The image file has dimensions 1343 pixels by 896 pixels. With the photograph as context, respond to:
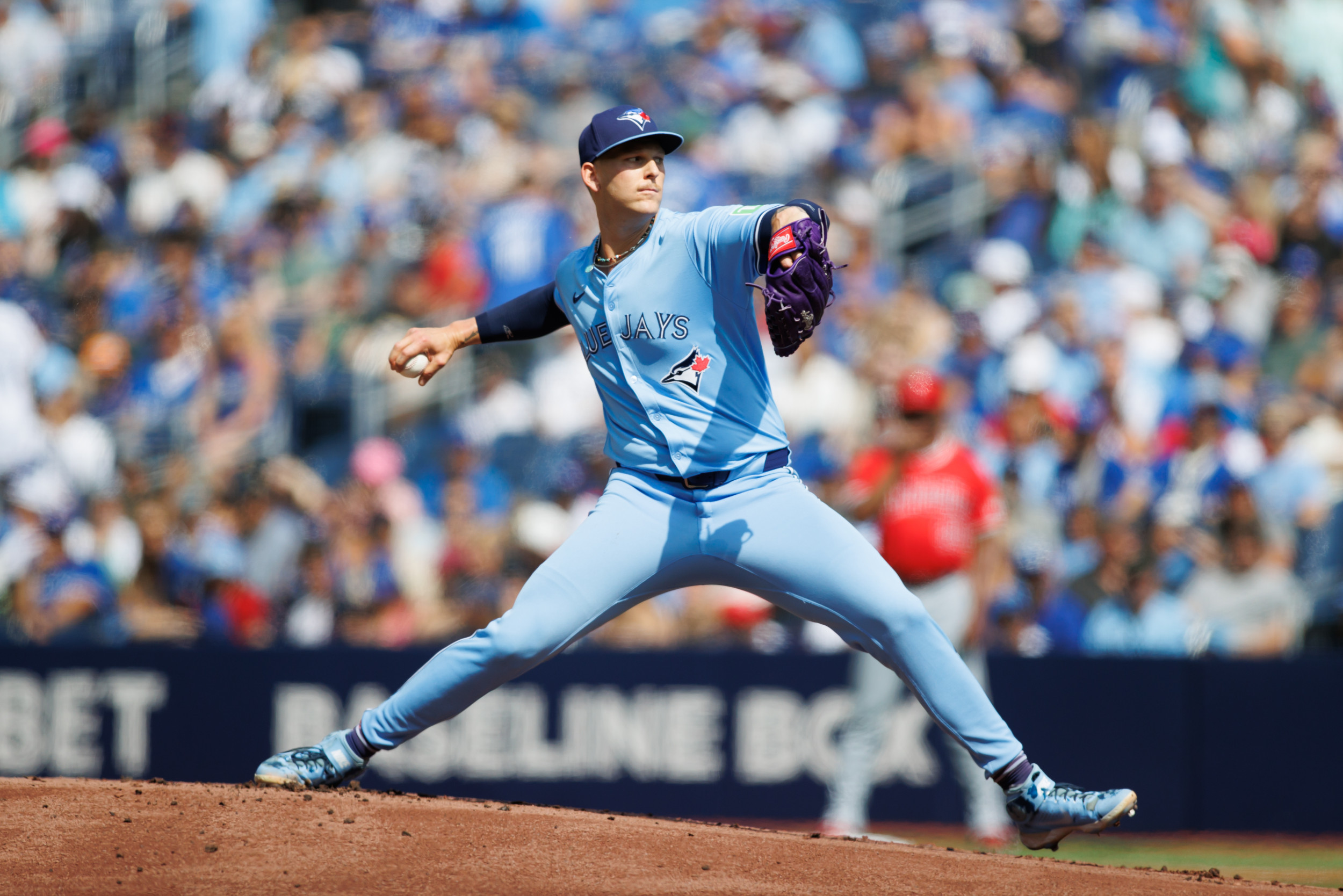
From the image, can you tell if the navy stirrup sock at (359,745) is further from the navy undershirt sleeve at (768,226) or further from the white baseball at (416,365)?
the navy undershirt sleeve at (768,226)

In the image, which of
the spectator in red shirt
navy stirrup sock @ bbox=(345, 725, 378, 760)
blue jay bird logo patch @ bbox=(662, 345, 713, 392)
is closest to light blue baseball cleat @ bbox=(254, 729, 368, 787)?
navy stirrup sock @ bbox=(345, 725, 378, 760)

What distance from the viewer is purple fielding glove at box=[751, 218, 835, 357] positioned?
3.61 metres

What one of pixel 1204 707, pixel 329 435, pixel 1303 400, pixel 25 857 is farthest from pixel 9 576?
pixel 1303 400

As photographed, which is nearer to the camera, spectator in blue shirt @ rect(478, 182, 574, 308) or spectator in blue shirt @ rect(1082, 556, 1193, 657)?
spectator in blue shirt @ rect(1082, 556, 1193, 657)

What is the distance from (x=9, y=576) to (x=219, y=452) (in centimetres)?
153

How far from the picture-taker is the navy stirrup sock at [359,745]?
426 centimetres

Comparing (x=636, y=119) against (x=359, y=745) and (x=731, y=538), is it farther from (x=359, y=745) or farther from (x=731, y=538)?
(x=359, y=745)

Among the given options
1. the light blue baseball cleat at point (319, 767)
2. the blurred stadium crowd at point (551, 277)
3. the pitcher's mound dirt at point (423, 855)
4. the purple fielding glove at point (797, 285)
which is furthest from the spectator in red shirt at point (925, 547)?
the purple fielding glove at point (797, 285)

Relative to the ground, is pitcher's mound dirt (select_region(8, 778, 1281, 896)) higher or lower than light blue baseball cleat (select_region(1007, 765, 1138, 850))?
lower

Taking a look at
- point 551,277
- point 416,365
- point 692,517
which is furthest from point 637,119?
point 551,277

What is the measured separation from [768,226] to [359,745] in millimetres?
1972

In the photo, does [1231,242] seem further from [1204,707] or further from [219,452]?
[219,452]

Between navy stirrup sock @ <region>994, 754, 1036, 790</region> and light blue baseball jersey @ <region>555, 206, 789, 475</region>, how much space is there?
1.13 metres

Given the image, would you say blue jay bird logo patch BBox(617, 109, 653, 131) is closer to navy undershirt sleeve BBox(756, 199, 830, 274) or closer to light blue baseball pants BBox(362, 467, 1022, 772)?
navy undershirt sleeve BBox(756, 199, 830, 274)
